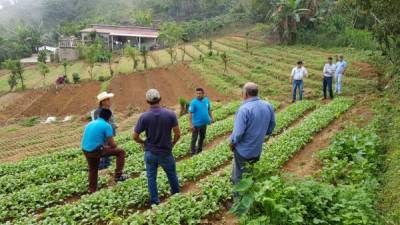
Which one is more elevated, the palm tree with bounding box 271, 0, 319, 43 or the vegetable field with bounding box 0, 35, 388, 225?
the palm tree with bounding box 271, 0, 319, 43

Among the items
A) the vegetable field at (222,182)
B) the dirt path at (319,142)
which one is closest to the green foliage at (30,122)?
Answer: the vegetable field at (222,182)

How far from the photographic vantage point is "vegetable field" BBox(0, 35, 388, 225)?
21.8 ft

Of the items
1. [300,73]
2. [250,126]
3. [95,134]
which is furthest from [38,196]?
[300,73]

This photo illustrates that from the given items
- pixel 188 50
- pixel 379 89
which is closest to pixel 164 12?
pixel 188 50

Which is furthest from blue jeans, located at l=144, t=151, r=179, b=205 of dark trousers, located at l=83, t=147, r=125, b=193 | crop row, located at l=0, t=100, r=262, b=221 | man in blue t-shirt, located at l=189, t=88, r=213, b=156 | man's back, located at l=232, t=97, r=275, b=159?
man in blue t-shirt, located at l=189, t=88, r=213, b=156

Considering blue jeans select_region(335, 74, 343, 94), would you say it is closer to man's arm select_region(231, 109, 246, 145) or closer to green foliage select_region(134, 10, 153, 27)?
man's arm select_region(231, 109, 246, 145)

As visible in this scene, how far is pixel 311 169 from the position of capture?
10.5 m

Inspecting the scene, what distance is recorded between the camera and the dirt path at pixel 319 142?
34.9 ft

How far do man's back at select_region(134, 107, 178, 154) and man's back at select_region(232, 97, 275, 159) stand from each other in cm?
142

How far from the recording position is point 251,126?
7457mm

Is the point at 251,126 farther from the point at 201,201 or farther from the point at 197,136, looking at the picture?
the point at 197,136

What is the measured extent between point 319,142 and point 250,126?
21.4 ft

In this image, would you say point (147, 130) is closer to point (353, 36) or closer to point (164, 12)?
point (353, 36)

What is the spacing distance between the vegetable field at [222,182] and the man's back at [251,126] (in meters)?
0.37
